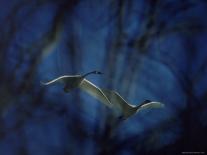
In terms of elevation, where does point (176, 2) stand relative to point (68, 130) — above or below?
above

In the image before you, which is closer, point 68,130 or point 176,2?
point 68,130

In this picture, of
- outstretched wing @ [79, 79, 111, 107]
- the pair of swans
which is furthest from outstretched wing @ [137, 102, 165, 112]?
outstretched wing @ [79, 79, 111, 107]

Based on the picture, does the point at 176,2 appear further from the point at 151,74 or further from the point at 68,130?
the point at 68,130

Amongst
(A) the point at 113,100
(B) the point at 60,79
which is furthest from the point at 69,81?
(A) the point at 113,100

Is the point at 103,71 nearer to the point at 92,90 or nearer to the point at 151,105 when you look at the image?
the point at 92,90

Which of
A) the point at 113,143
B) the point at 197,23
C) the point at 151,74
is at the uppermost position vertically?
the point at 197,23

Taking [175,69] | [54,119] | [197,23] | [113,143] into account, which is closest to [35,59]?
[54,119]

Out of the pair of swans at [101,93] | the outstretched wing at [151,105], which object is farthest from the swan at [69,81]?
the outstretched wing at [151,105]
